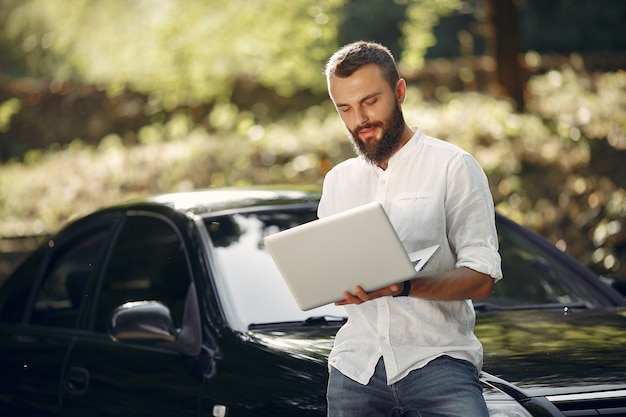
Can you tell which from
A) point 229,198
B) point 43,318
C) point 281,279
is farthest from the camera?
point 43,318

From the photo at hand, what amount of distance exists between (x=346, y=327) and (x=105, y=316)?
7.71 feet

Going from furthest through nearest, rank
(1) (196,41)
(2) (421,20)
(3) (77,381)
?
(2) (421,20) → (1) (196,41) → (3) (77,381)

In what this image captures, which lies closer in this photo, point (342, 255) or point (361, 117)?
point (342, 255)

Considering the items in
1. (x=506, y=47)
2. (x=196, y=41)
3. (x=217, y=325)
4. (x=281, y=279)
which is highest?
(x=196, y=41)

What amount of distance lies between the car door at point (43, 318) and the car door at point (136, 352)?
12 centimetres

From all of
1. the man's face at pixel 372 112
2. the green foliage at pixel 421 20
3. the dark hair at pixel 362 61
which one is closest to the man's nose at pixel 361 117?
the man's face at pixel 372 112

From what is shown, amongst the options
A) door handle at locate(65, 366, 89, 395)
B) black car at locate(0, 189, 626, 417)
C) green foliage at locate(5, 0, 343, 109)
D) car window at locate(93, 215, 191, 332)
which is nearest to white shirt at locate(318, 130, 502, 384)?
black car at locate(0, 189, 626, 417)

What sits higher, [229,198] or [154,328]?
[229,198]

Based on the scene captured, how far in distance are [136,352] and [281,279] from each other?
0.66 metres

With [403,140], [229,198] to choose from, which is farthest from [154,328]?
[403,140]

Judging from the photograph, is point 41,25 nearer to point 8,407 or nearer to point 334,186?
point 8,407

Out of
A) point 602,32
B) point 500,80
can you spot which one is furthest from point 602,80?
point 602,32

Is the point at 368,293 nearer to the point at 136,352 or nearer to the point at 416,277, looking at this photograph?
the point at 416,277

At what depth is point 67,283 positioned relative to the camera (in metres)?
6.21
